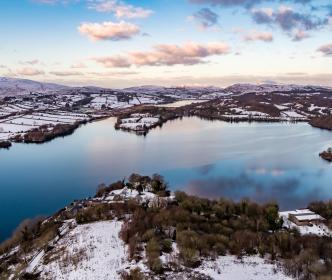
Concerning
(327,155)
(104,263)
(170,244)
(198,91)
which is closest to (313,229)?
(170,244)

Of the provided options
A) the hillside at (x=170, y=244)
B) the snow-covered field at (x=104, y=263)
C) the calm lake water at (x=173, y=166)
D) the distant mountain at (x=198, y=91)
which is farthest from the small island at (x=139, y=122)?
the distant mountain at (x=198, y=91)

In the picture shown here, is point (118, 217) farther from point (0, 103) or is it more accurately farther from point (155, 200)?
point (0, 103)

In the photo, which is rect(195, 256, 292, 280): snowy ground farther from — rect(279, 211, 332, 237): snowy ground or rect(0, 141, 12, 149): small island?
rect(0, 141, 12, 149): small island

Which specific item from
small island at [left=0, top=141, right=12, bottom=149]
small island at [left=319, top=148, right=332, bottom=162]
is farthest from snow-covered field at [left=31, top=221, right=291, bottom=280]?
small island at [left=0, top=141, right=12, bottom=149]

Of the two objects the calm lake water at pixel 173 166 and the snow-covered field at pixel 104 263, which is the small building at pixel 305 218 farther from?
the snow-covered field at pixel 104 263

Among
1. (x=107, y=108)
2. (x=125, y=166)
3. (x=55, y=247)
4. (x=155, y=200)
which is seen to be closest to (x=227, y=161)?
(x=125, y=166)

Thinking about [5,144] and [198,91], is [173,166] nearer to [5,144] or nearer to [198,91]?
[5,144]
